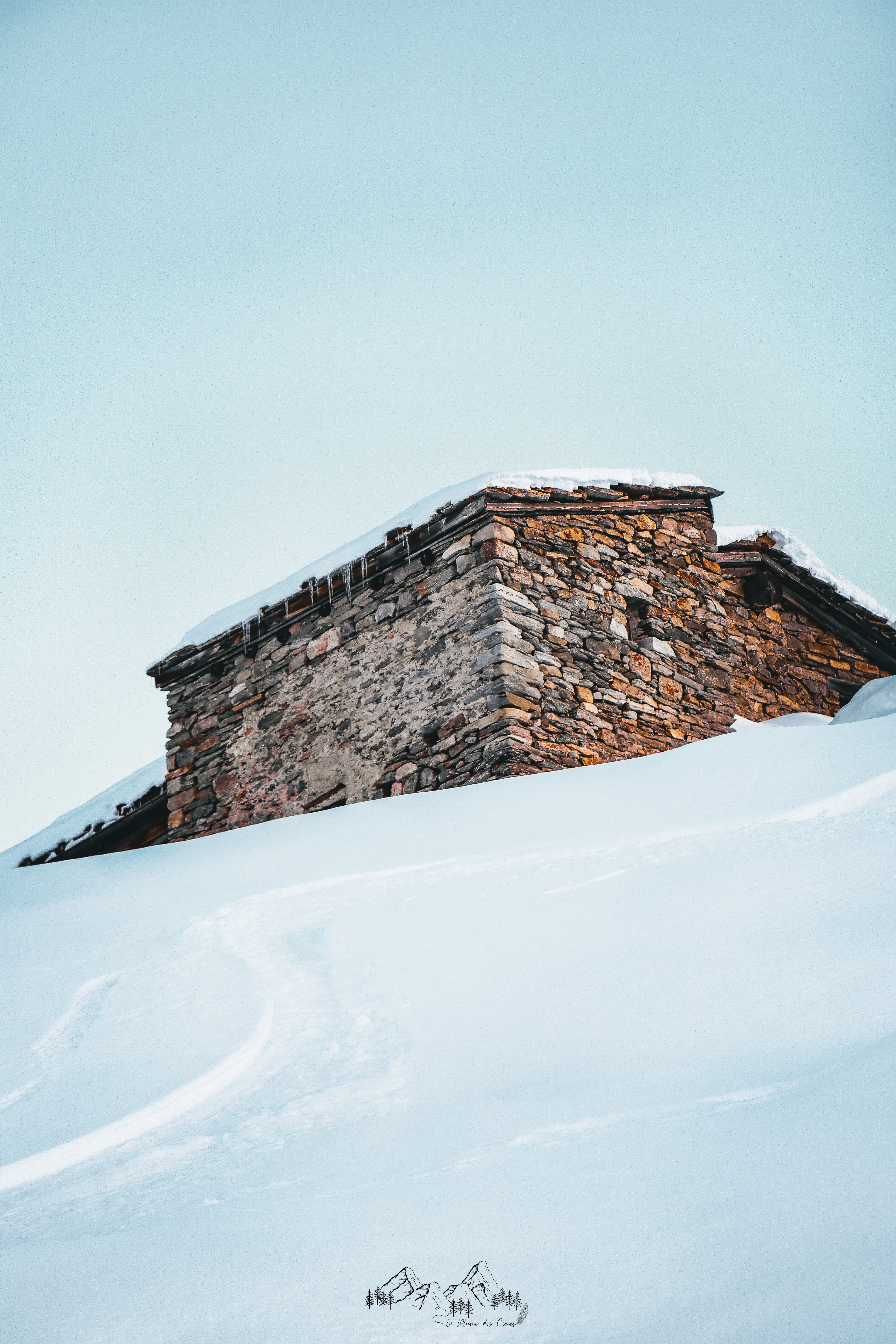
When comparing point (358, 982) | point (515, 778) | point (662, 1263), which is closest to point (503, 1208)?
point (662, 1263)

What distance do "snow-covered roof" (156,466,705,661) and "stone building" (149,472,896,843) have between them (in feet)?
0.11

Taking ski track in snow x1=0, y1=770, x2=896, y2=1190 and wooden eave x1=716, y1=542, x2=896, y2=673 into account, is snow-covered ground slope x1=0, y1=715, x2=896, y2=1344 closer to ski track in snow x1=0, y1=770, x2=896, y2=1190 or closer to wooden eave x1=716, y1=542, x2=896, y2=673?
ski track in snow x1=0, y1=770, x2=896, y2=1190

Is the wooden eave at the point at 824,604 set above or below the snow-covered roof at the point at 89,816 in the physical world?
above

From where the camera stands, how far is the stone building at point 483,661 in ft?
20.8

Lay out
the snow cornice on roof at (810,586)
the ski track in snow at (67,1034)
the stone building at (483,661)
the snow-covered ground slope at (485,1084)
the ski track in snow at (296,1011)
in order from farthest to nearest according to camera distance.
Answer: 1. the snow cornice on roof at (810,586)
2. the stone building at (483,661)
3. the ski track in snow at (67,1034)
4. the ski track in snow at (296,1011)
5. the snow-covered ground slope at (485,1084)

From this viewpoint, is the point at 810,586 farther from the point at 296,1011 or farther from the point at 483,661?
the point at 296,1011

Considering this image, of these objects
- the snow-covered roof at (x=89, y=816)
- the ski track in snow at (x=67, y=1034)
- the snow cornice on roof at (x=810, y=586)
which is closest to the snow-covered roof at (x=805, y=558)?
the snow cornice on roof at (x=810, y=586)

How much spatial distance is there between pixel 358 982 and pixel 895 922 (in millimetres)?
1266

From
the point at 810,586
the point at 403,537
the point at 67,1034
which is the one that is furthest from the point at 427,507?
the point at 67,1034

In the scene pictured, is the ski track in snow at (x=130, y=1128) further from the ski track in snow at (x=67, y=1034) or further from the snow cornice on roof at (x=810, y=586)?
the snow cornice on roof at (x=810, y=586)

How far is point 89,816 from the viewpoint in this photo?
343 inches

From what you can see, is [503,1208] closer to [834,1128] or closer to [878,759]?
[834,1128]

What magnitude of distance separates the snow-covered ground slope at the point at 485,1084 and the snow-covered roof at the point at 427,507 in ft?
11.0

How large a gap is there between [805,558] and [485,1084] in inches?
289
